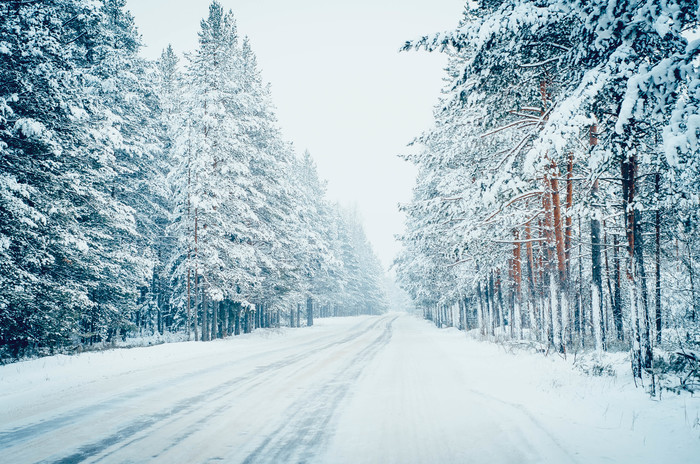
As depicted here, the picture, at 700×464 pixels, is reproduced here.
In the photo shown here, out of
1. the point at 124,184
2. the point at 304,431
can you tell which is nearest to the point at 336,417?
the point at 304,431

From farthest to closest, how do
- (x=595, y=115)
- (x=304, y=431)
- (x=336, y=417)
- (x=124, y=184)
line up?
(x=124, y=184), (x=595, y=115), (x=336, y=417), (x=304, y=431)

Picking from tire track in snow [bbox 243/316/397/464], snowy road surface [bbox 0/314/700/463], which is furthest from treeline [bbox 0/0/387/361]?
tire track in snow [bbox 243/316/397/464]

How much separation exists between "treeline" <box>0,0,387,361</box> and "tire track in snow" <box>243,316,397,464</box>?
928cm

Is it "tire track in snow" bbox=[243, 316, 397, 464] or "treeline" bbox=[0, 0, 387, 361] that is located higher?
"treeline" bbox=[0, 0, 387, 361]

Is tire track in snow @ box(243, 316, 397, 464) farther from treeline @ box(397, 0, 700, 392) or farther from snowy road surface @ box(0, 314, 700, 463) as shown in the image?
treeline @ box(397, 0, 700, 392)

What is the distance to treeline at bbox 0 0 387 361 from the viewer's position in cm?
1118

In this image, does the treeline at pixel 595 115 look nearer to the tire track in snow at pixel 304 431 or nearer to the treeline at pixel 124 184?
the tire track in snow at pixel 304 431

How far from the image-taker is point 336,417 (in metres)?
6.20

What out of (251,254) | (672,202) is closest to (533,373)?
(672,202)

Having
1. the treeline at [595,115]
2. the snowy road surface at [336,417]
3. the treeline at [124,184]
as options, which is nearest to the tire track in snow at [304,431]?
the snowy road surface at [336,417]

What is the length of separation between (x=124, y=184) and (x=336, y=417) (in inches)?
808

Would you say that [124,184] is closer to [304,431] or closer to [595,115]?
[304,431]

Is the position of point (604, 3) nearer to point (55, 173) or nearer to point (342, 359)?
point (342, 359)

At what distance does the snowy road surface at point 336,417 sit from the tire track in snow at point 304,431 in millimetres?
22
